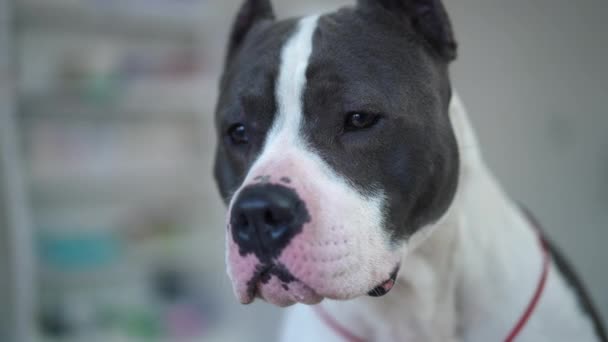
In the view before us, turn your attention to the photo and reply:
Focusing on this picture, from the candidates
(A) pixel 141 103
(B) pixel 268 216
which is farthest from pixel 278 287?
(A) pixel 141 103

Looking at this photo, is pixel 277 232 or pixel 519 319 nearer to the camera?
pixel 277 232

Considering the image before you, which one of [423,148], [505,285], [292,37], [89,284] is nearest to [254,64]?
[292,37]

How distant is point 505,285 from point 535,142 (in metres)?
2.55

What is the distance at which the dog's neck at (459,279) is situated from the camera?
1.10 m

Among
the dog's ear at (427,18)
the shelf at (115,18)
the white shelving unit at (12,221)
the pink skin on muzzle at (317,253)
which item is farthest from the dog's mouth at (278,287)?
the shelf at (115,18)

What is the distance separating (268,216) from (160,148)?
2306 millimetres

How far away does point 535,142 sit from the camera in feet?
11.4

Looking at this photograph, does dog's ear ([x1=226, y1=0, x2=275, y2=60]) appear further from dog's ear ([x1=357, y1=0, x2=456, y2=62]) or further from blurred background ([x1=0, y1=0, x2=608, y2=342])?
blurred background ([x1=0, y1=0, x2=608, y2=342])

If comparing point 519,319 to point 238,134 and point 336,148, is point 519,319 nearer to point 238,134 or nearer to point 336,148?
point 336,148

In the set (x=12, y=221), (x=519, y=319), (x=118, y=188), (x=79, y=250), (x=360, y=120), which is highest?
(x=360, y=120)

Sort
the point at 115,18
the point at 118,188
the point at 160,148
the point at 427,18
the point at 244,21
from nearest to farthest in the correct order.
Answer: the point at 427,18 → the point at 244,21 → the point at 115,18 → the point at 118,188 → the point at 160,148

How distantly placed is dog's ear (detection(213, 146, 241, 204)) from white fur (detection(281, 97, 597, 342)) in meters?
0.30

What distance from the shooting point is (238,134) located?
109 centimetres

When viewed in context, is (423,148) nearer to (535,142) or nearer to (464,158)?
(464,158)
